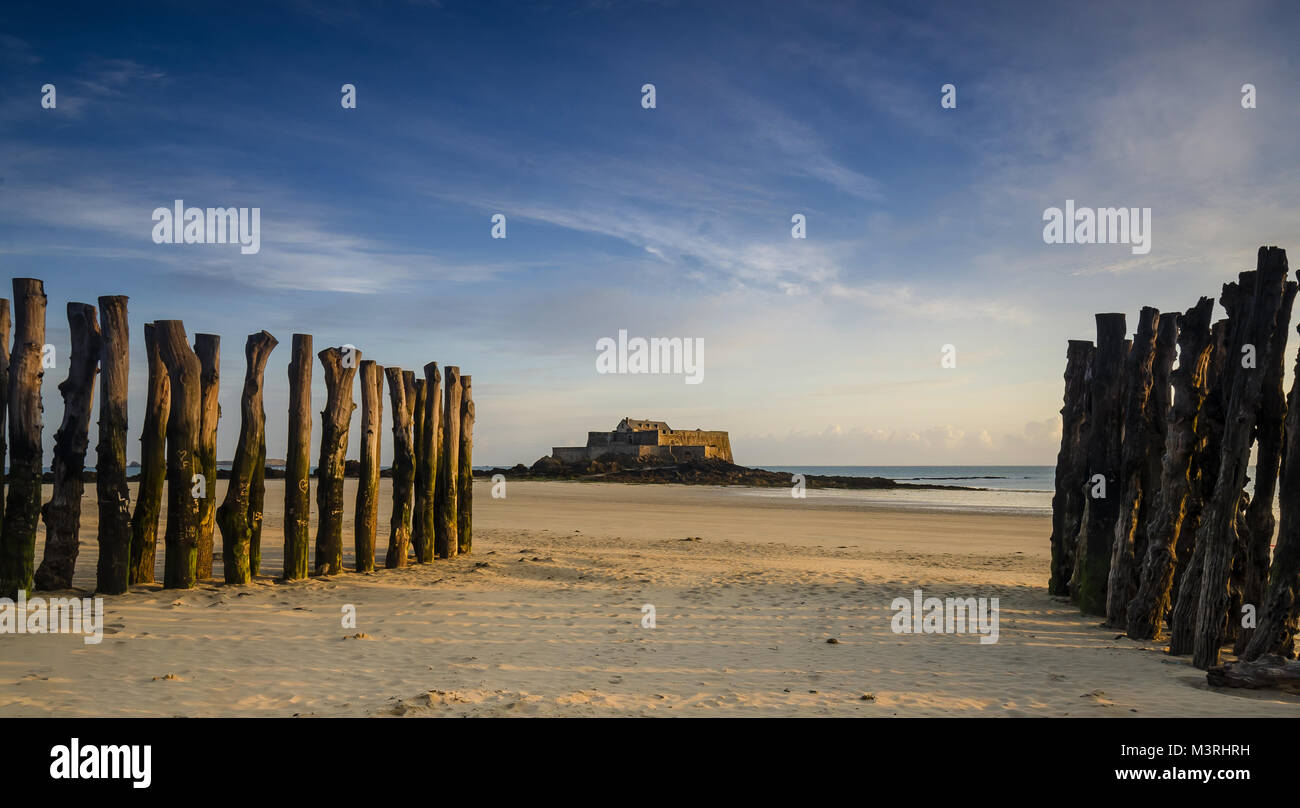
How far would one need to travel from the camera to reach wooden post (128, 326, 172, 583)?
9109 millimetres

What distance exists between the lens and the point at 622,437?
64562 mm

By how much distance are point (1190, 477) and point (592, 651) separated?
6.29 metres

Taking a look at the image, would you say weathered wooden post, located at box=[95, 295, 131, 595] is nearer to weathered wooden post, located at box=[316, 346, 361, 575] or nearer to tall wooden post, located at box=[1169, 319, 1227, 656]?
weathered wooden post, located at box=[316, 346, 361, 575]

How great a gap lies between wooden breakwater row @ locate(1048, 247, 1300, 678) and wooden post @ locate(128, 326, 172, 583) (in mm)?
10925

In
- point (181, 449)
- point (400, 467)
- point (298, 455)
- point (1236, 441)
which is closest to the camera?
point (1236, 441)

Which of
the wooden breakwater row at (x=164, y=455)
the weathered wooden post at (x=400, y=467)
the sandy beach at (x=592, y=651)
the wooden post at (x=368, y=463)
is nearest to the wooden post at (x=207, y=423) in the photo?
the wooden breakwater row at (x=164, y=455)

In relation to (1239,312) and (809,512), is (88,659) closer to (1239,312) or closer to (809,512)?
(1239,312)

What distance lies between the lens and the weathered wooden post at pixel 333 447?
421 inches

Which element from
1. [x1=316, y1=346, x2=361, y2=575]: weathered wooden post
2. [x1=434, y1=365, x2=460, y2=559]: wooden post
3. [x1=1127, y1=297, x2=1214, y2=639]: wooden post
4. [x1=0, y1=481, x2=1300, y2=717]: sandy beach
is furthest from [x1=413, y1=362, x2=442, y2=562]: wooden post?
[x1=1127, y1=297, x2=1214, y2=639]: wooden post

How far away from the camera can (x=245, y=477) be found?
9.76 m

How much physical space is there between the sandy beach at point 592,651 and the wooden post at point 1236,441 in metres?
0.52

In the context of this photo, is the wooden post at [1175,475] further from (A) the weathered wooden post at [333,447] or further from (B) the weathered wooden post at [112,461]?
(B) the weathered wooden post at [112,461]

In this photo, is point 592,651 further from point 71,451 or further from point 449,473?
point 449,473

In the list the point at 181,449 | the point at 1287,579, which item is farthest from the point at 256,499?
the point at 1287,579
